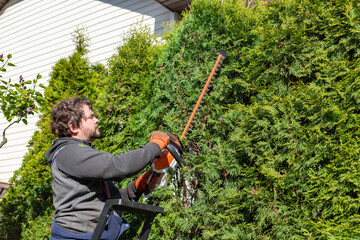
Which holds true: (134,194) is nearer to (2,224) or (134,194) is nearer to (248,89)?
(248,89)

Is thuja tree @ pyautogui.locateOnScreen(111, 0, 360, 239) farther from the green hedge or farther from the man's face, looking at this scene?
the man's face

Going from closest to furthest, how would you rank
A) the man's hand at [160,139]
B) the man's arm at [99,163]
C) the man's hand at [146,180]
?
the man's arm at [99,163] → the man's hand at [160,139] → the man's hand at [146,180]

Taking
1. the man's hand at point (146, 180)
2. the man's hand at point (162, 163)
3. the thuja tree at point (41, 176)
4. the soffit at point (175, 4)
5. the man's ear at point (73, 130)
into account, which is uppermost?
the soffit at point (175, 4)

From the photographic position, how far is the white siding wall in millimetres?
7766

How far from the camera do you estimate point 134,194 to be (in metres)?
2.80

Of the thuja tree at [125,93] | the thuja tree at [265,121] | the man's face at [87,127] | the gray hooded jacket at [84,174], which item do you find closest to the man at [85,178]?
the gray hooded jacket at [84,174]

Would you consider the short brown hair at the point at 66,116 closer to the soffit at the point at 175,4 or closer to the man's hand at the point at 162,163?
the man's hand at the point at 162,163

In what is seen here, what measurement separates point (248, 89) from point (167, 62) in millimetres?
1064

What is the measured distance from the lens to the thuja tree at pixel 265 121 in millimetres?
2143

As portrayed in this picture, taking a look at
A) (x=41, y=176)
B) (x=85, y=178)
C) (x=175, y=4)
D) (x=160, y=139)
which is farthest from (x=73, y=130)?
(x=175, y=4)

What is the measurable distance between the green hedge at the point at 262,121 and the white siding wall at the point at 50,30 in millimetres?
4063

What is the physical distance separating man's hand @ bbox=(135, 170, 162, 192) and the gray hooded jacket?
0.55 meters

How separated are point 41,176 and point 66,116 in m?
3.03

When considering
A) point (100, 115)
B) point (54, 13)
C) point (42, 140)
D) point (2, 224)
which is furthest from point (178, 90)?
point (54, 13)
